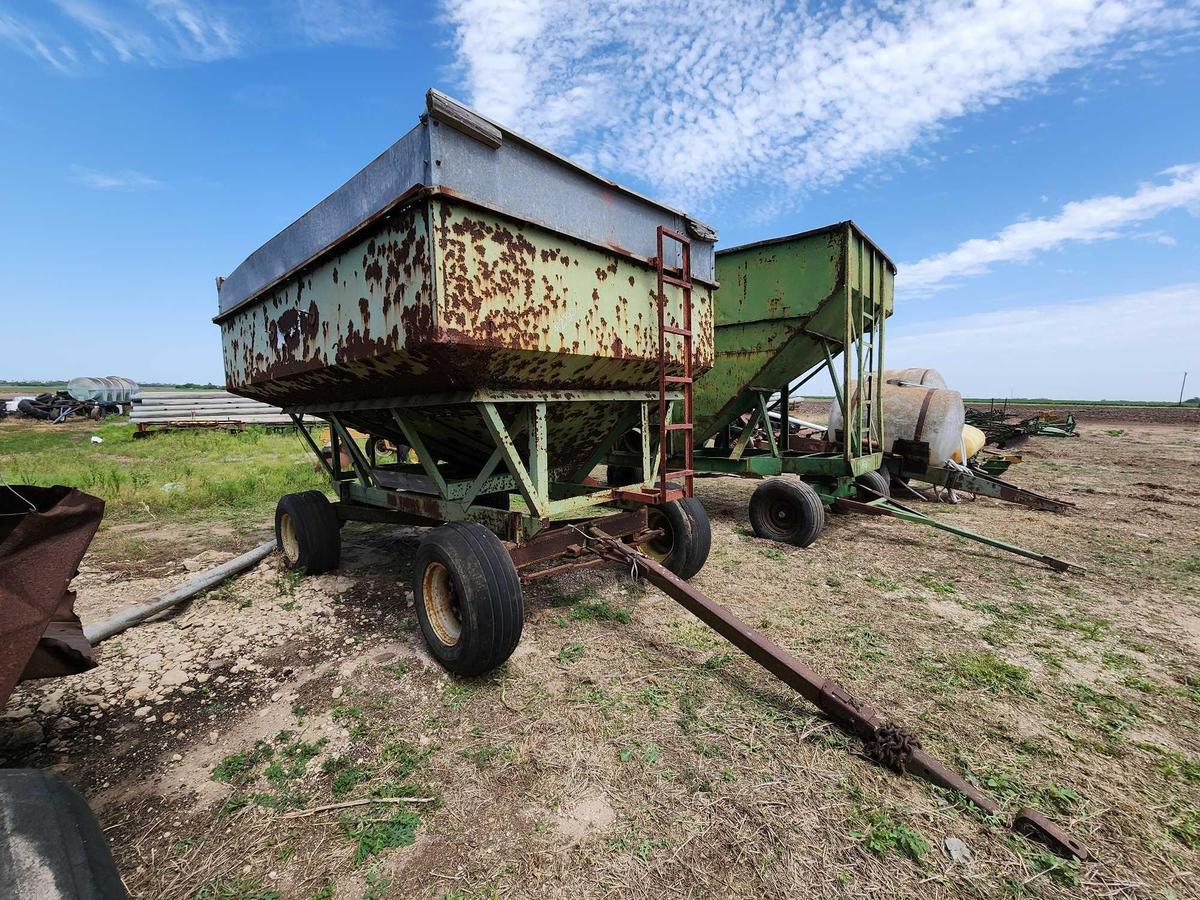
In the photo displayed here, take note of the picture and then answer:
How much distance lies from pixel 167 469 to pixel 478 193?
11350mm

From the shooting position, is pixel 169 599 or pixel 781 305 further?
pixel 781 305

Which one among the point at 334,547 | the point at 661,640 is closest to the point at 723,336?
the point at 661,640

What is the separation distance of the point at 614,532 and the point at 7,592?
10.6 feet

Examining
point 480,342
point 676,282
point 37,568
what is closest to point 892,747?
point 480,342

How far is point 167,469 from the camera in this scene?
34.8 ft

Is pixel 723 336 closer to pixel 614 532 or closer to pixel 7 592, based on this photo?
pixel 614 532

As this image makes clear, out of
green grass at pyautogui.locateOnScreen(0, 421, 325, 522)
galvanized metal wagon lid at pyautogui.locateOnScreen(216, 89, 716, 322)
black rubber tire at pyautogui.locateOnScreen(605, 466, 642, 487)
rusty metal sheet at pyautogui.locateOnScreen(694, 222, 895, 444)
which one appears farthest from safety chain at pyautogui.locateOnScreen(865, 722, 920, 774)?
black rubber tire at pyautogui.locateOnScreen(605, 466, 642, 487)

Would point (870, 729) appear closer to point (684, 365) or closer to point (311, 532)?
point (684, 365)

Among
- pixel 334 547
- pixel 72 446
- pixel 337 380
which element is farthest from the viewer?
pixel 72 446

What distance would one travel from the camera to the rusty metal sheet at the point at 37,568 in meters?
1.69

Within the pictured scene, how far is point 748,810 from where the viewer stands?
7.06 feet

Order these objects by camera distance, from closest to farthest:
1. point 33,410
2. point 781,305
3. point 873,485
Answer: point 781,305
point 873,485
point 33,410

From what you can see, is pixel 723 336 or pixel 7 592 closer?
pixel 7 592

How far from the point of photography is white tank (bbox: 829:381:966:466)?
25.3 feet
